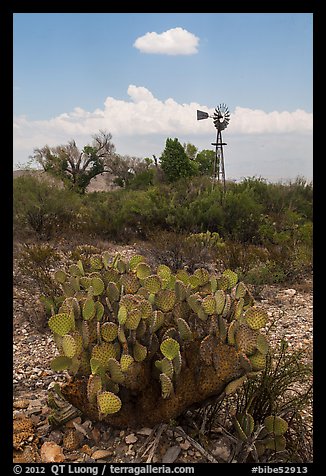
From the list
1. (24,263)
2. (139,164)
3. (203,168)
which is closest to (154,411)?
(24,263)

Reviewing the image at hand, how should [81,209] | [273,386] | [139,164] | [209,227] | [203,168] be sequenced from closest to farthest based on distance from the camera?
1. [273,386]
2. [209,227]
3. [81,209]
4. [203,168]
5. [139,164]

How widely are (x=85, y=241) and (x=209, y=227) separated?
7.54 feet

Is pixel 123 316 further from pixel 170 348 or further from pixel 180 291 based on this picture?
pixel 180 291

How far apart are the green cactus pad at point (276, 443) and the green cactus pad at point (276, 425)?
0.12ft

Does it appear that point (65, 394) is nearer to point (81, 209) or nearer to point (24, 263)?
point (24, 263)

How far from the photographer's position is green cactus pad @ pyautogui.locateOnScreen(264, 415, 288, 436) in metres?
2.00

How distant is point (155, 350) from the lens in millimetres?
2066

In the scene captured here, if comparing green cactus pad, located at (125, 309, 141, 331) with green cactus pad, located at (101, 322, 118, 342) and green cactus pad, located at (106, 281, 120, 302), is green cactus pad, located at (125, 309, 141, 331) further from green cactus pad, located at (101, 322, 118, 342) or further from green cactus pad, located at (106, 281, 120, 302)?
green cactus pad, located at (106, 281, 120, 302)

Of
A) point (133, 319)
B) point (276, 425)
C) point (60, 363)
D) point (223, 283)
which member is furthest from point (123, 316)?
point (276, 425)

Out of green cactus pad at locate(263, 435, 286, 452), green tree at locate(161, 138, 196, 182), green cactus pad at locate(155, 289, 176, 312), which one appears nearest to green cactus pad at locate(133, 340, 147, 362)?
green cactus pad at locate(155, 289, 176, 312)

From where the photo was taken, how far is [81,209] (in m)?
9.07

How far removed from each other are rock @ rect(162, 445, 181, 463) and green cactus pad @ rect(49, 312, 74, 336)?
2.18ft
